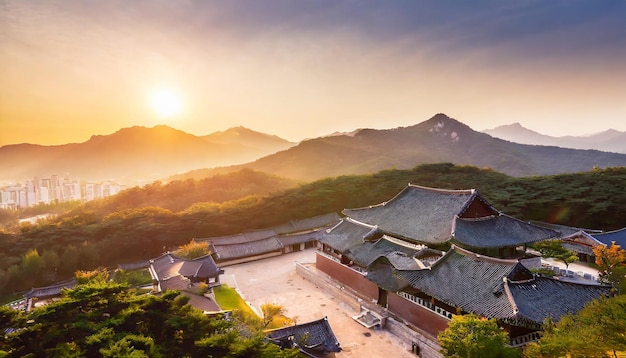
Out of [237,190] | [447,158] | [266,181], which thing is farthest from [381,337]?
[447,158]

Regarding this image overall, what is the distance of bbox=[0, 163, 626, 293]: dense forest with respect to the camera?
3772cm

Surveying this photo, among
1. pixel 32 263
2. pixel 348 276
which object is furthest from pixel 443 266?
pixel 32 263

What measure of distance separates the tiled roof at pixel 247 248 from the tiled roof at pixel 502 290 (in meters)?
23.9

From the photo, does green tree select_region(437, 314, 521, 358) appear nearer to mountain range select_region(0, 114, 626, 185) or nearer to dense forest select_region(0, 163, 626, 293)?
dense forest select_region(0, 163, 626, 293)

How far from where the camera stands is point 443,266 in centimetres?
1792

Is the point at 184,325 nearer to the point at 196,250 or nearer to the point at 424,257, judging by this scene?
the point at 424,257

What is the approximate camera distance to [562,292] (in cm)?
1470

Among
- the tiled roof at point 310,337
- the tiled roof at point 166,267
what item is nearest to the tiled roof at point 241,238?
the tiled roof at point 166,267

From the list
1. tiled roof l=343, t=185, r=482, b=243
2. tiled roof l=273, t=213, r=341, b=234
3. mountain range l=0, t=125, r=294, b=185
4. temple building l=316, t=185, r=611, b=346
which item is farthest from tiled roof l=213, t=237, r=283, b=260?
mountain range l=0, t=125, r=294, b=185

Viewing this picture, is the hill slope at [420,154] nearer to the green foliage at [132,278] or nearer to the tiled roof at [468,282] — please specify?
the green foliage at [132,278]

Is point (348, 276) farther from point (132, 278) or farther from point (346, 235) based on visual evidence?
point (132, 278)

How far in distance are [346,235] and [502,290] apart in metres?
14.0

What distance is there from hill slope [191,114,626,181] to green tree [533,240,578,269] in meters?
78.2

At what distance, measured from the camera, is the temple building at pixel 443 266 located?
47.3 ft
